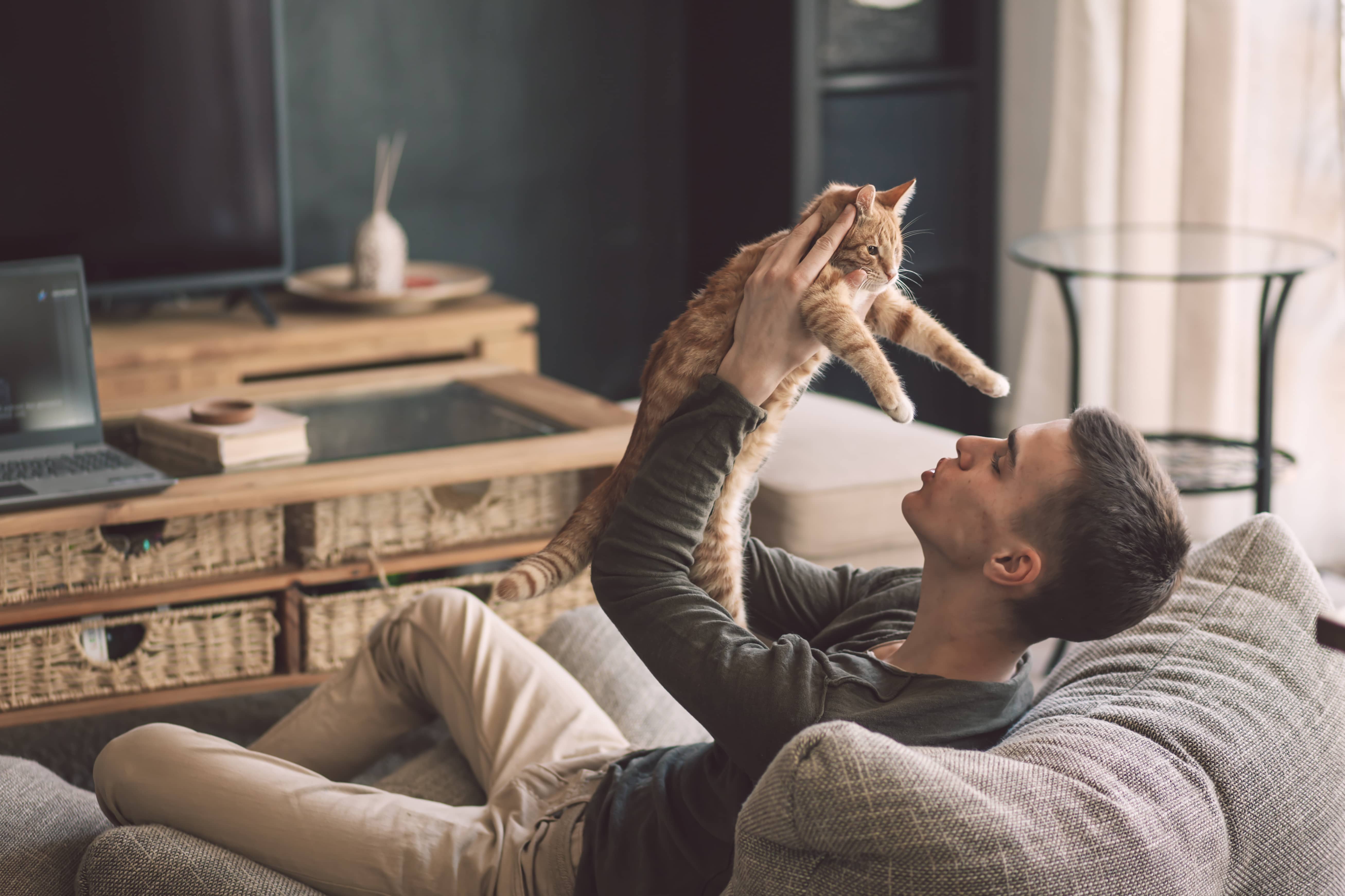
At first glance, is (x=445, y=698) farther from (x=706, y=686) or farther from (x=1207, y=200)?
(x=1207, y=200)

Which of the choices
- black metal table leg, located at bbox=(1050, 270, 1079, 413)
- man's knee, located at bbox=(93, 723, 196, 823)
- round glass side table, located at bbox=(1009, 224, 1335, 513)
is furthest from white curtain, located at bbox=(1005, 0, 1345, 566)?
man's knee, located at bbox=(93, 723, 196, 823)

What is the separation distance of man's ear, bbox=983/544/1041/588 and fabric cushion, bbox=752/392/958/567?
1.20 meters

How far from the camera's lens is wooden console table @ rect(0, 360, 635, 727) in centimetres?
188

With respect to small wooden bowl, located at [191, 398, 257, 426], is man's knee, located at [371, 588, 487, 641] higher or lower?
lower

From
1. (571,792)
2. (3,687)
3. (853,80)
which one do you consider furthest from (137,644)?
(853,80)

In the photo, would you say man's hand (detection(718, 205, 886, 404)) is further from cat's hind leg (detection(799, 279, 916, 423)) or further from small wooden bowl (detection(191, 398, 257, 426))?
small wooden bowl (detection(191, 398, 257, 426))

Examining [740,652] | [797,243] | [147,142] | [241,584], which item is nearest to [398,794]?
[740,652]

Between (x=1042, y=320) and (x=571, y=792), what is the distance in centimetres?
261

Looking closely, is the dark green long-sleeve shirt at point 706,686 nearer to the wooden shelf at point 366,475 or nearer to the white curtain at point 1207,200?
the wooden shelf at point 366,475

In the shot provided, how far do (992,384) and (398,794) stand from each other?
0.79 m

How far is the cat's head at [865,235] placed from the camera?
127cm

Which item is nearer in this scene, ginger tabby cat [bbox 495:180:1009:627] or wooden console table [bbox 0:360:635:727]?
ginger tabby cat [bbox 495:180:1009:627]

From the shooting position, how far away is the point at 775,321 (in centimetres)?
119

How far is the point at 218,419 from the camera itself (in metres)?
2.14
